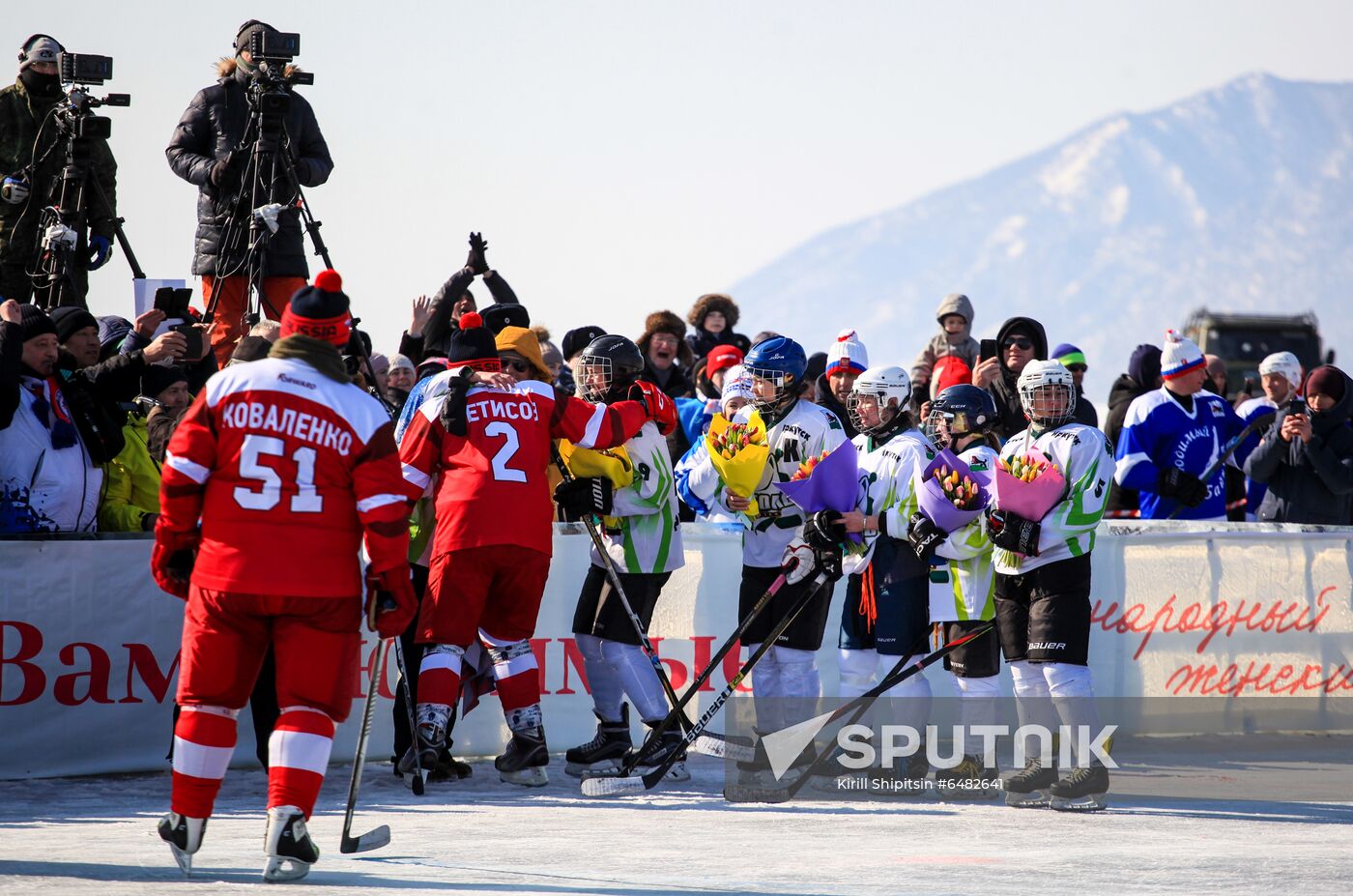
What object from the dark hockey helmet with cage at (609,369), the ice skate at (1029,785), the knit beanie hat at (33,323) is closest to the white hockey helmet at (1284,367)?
the ice skate at (1029,785)

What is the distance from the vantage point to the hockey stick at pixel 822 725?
8.55 metres

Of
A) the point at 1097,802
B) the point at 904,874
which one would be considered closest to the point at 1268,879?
the point at 904,874

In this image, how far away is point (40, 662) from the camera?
8914 mm

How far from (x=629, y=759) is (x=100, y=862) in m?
3.18

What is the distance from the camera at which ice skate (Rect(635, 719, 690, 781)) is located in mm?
9031

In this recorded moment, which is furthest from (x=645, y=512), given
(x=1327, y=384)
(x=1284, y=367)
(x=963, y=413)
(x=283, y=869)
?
(x=1284, y=367)

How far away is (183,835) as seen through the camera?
6301 mm

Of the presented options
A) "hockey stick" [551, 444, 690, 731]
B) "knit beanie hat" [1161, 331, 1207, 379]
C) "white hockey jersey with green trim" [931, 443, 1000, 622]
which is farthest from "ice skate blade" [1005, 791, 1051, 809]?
"knit beanie hat" [1161, 331, 1207, 379]

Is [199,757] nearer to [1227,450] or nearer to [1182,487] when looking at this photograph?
[1182,487]

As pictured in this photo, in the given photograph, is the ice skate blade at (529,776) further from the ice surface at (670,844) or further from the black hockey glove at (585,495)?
the black hockey glove at (585,495)

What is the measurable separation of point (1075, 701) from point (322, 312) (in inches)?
155

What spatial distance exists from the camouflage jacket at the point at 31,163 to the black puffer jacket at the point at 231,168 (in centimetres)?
57

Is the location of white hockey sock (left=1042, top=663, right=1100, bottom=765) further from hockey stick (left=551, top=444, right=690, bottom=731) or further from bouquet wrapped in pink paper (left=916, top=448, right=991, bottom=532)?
hockey stick (left=551, top=444, right=690, bottom=731)

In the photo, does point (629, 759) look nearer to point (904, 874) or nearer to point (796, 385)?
point (796, 385)
